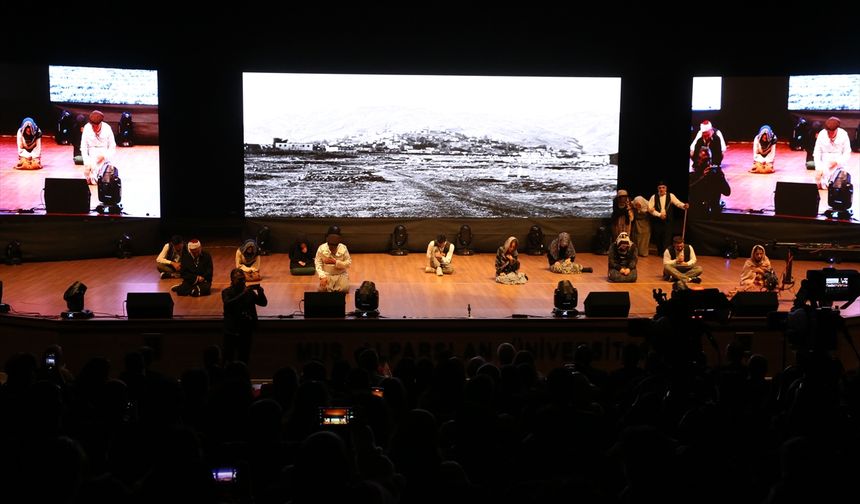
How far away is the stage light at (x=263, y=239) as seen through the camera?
16484mm

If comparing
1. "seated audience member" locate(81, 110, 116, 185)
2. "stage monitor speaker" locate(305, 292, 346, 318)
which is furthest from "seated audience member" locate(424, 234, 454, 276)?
"seated audience member" locate(81, 110, 116, 185)

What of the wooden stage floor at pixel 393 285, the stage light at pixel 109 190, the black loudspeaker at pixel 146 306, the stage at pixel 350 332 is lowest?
the stage at pixel 350 332

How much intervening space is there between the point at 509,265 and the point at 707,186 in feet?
16.3

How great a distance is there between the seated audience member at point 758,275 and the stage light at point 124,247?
31.9 ft

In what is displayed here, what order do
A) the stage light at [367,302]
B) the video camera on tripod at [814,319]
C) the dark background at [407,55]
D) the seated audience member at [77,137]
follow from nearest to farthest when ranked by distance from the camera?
the video camera on tripod at [814,319]
the stage light at [367,302]
the dark background at [407,55]
the seated audience member at [77,137]

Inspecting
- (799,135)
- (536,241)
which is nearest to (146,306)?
(536,241)

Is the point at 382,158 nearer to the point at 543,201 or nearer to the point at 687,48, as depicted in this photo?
the point at 543,201

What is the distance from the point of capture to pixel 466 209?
→ 17.7 meters

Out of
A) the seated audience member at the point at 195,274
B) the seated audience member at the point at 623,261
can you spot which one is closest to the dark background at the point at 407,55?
the seated audience member at the point at 623,261

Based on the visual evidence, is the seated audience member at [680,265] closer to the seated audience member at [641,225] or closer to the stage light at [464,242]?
the seated audience member at [641,225]

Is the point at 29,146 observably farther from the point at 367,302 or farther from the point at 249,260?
the point at 367,302

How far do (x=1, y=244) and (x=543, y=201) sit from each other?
9342 millimetres

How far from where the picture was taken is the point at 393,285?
13570 mm

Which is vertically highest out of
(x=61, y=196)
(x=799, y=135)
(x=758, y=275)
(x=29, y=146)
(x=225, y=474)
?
(x=799, y=135)
